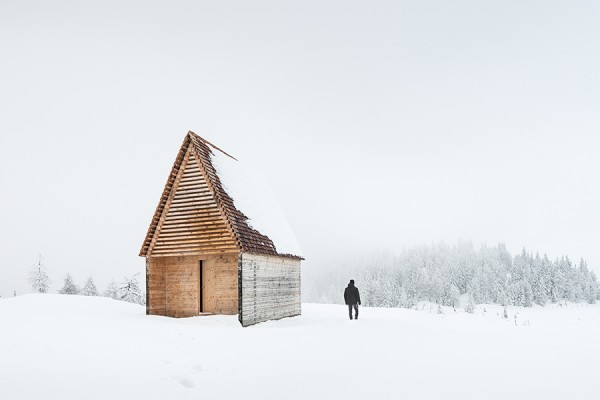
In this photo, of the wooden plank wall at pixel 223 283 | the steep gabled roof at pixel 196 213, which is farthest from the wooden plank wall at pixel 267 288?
the wooden plank wall at pixel 223 283

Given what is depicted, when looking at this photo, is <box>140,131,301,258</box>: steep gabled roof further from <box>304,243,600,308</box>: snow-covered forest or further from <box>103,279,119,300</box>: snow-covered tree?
<box>304,243,600,308</box>: snow-covered forest

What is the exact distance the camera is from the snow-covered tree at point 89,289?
185 ft

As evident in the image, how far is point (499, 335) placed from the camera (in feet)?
47.6

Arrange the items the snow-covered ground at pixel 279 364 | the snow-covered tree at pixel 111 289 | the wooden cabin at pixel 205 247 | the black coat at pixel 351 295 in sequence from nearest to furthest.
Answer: the snow-covered ground at pixel 279 364 → the wooden cabin at pixel 205 247 → the black coat at pixel 351 295 → the snow-covered tree at pixel 111 289

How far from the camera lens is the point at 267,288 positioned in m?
20.0

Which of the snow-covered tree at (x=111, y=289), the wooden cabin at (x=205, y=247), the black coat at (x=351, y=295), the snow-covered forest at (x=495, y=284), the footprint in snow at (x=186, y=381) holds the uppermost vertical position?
the wooden cabin at (x=205, y=247)

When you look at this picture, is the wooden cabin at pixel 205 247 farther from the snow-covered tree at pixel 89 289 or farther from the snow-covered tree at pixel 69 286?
the snow-covered tree at pixel 69 286

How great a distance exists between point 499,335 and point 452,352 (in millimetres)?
4819

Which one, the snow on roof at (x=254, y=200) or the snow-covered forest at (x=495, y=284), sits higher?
the snow on roof at (x=254, y=200)

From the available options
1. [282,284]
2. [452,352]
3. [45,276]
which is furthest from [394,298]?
[452,352]

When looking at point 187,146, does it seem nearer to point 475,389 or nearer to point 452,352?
point 452,352

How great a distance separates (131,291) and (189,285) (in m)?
36.5

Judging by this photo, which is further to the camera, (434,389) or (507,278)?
(507,278)

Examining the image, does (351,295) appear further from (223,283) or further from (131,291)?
(131,291)
